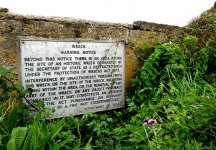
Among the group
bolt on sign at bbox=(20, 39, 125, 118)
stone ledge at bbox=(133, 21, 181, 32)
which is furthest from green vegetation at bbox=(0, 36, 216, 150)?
stone ledge at bbox=(133, 21, 181, 32)

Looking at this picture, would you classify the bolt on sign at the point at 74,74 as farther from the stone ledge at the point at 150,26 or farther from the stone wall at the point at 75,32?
the stone ledge at the point at 150,26

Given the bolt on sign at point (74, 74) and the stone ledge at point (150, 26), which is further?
the stone ledge at point (150, 26)

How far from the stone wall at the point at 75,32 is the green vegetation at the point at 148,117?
0.53 feet

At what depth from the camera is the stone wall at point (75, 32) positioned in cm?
279

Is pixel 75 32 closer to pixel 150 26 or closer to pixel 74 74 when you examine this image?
pixel 74 74

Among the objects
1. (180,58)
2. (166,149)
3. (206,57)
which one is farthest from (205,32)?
(166,149)

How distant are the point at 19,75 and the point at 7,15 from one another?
0.58m

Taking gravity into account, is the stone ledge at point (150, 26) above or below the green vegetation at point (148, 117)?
above

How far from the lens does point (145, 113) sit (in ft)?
9.62

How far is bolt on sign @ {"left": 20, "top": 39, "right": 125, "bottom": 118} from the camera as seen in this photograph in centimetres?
288

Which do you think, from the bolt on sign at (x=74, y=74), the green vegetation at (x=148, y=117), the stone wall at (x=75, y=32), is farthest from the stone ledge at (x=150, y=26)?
the bolt on sign at (x=74, y=74)

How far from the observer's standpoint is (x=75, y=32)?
3172mm

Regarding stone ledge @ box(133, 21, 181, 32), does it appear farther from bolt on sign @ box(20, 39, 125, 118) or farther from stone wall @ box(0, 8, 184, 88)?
bolt on sign @ box(20, 39, 125, 118)

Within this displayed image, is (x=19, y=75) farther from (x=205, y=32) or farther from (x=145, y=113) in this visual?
(x=205, y=32)
